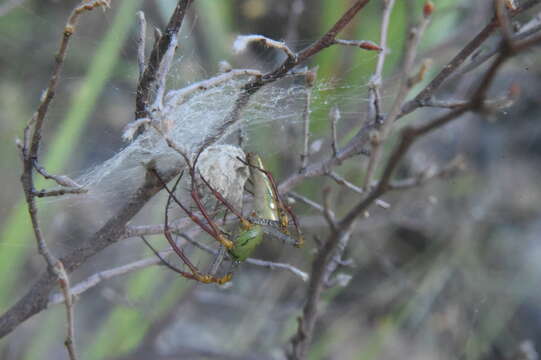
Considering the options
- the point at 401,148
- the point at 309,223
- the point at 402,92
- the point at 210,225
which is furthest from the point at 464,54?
the point at 309,223

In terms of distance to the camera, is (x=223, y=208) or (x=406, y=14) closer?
(x=223, y=208)

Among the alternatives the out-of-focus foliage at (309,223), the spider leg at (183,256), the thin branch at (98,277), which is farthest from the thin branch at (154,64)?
the out-of-focus foliage at (309,223)

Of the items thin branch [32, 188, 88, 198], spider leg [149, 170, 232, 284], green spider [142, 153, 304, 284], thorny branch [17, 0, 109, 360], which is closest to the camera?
thorny branch [17, 0, 109, 360]

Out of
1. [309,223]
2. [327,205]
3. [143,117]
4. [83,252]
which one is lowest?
[309,223]

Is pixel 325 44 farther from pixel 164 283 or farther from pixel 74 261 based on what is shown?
pixel 164 283

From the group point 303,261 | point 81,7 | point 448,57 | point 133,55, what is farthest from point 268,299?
point 81,7

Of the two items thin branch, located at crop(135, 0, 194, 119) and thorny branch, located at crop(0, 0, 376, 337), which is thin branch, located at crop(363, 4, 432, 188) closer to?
thorny branch, located at crop(0, 0, 376, 337)

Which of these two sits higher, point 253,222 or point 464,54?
point 464,54

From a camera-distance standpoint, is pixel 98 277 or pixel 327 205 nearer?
pixel 327 205

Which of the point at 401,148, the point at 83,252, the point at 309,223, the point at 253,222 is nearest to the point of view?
the point at 401,148

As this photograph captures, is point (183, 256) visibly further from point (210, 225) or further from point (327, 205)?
point (327, 205)

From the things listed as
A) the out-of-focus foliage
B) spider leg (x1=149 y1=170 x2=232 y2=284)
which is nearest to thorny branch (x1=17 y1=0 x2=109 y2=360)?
spider leg (x1=149 y1=170 x2=232 y2=284)
